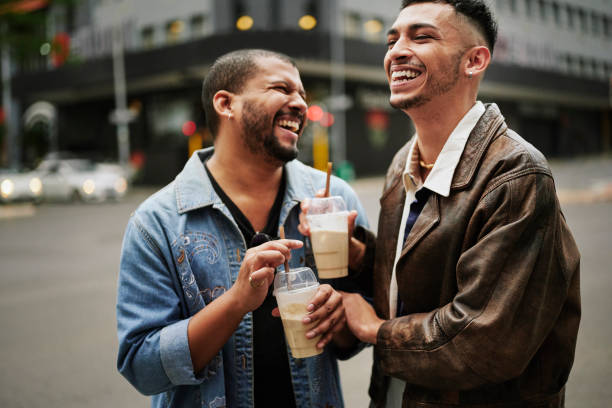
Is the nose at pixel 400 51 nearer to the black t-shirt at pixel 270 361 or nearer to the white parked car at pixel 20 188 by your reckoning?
the black t-shirt at pixel 270 361

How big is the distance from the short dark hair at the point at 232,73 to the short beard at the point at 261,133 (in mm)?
113

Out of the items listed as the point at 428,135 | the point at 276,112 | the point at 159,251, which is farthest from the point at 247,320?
the point at 428,135

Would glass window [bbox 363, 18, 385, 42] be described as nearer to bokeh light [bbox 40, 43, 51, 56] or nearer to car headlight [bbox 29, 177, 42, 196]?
bokeh light [bbox 40, 43, 51, 56]

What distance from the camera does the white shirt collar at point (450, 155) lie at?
5.68ft

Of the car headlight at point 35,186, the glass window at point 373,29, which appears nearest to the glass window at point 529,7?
the glass window at point 373,29

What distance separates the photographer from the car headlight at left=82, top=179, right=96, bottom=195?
21172 millimetres

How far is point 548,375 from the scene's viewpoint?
1.70 meters

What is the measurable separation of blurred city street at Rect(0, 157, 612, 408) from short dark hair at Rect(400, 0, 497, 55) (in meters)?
3.00

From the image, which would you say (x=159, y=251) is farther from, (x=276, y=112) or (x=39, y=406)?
(x=39, y=406)

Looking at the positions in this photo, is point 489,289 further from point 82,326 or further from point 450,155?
point 82,326

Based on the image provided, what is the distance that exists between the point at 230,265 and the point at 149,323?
369 millimetres

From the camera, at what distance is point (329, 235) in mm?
2092

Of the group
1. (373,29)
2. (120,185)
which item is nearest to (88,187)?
(120,185)

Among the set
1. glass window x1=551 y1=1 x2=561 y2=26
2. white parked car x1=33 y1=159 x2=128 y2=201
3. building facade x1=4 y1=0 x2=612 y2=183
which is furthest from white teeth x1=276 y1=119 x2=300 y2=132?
glass window x1=551 y1=1 x2=561 y2=26
